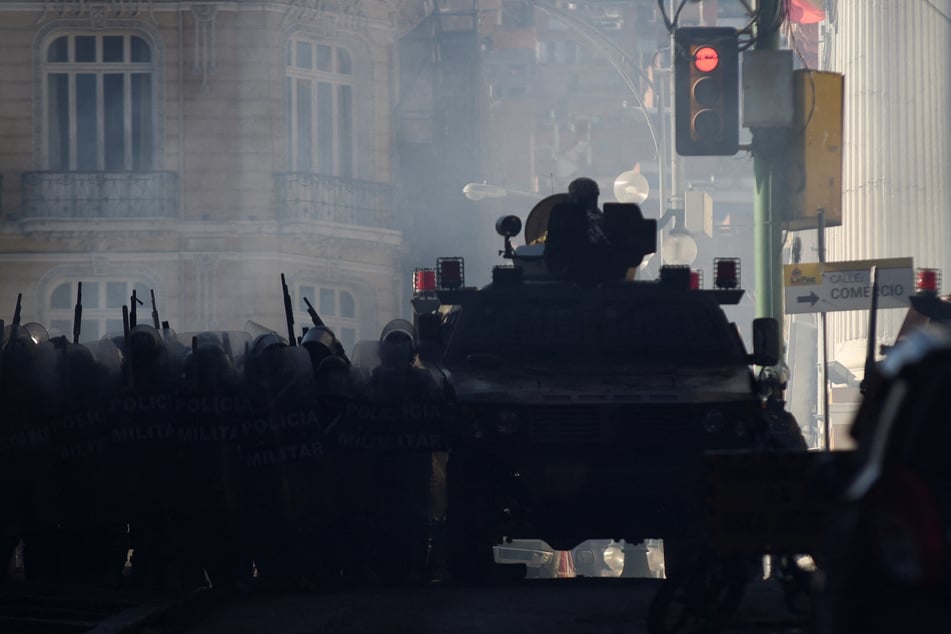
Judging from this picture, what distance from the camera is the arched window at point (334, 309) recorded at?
105 feet

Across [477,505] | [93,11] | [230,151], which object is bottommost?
[477,505]

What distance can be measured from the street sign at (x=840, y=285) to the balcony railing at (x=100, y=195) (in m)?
15.6

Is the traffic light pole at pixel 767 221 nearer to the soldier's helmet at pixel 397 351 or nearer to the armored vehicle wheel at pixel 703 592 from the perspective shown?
the soldier's helmet at pixel 397 351

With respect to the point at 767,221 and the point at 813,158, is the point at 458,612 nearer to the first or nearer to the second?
the point at 767,221

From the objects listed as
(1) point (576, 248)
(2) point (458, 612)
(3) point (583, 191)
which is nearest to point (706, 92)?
(3) point (583, 191)

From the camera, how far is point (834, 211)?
1617 centimetres

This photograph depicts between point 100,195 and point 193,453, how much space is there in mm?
19854

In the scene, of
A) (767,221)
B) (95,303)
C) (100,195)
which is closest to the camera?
(767,221)

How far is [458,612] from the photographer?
10531 millimetres

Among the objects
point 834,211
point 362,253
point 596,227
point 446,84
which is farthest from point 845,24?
point 596,227

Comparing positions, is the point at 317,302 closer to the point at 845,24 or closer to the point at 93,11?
the point at 93,11

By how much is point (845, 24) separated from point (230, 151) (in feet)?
40.6

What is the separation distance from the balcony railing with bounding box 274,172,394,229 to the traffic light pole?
15.4 meters

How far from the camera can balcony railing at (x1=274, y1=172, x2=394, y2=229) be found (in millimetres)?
31125
